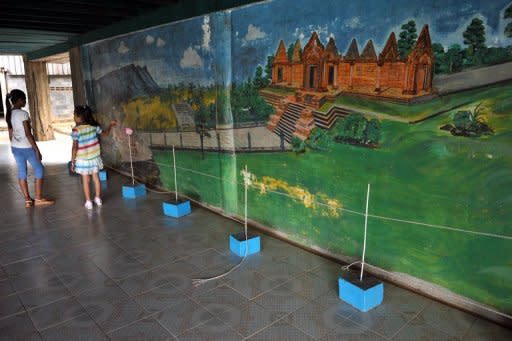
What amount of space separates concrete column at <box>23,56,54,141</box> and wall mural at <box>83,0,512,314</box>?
882 cm

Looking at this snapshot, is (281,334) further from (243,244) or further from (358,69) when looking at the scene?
(358,69)

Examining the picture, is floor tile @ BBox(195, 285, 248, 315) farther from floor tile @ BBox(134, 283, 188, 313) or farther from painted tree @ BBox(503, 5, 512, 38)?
painted tree @ BBox(503, 5, 512, 38)

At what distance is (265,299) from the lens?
342 centimetres

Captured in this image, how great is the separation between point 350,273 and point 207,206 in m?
2.87

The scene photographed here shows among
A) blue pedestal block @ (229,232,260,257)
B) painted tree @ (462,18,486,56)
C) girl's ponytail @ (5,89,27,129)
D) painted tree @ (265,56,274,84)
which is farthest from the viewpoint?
girl's ponytail @ (5,89,27,129)

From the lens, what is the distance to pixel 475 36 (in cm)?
286

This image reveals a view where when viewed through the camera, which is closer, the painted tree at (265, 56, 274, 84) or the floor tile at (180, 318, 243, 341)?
the floor tile at (180, 318, 243, 341)

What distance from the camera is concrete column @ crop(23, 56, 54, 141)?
40.9 ft

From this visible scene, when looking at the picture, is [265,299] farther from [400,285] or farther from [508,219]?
[508,219]

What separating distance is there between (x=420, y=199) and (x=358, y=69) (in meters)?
1.30

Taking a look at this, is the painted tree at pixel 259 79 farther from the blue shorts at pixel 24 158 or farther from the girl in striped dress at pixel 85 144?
the blue shorts at pixel 24 158

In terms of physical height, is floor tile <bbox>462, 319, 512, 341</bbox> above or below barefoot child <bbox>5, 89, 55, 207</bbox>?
below

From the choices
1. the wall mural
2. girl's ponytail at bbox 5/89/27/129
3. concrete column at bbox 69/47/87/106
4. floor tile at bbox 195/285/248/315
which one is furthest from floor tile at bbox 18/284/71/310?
concrete column at bbox 69/47/87/106

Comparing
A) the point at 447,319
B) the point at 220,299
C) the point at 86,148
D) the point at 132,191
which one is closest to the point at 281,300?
the point at 220,299
